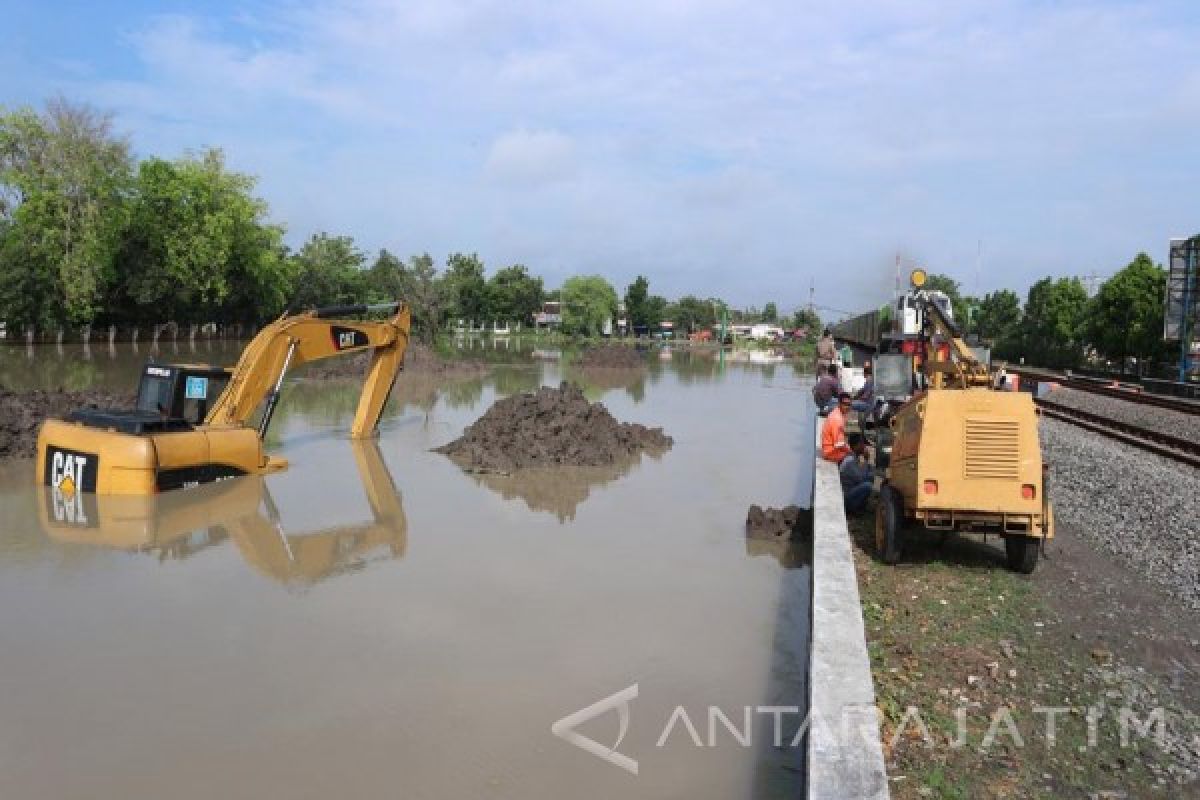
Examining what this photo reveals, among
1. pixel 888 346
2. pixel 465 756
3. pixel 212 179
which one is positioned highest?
pixel 212 179

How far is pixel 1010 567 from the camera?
7.78 meters

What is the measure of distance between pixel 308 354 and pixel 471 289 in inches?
3411

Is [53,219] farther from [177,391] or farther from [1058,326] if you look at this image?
[1058,326]

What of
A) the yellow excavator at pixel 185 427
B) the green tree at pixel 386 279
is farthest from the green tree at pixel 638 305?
the yellow excavator at pixel 185 427

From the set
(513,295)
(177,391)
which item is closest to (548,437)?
(177,391)

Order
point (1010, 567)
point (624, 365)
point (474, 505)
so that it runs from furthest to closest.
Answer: point (624, 365)
point (474, 505)
point (1010, 567)

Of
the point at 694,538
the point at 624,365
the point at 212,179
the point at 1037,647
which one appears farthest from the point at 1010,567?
the point at 212,179

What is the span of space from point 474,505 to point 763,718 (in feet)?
21.6

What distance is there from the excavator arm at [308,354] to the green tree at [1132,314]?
3821cm

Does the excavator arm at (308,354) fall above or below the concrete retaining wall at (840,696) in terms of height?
above

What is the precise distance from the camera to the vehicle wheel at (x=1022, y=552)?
295 inches

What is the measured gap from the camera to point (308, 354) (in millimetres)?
14180

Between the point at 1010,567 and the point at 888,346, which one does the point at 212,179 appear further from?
the point at 1010,567

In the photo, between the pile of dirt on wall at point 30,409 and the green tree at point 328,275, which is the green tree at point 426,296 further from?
the pile of dirt on wall at point 30,409
